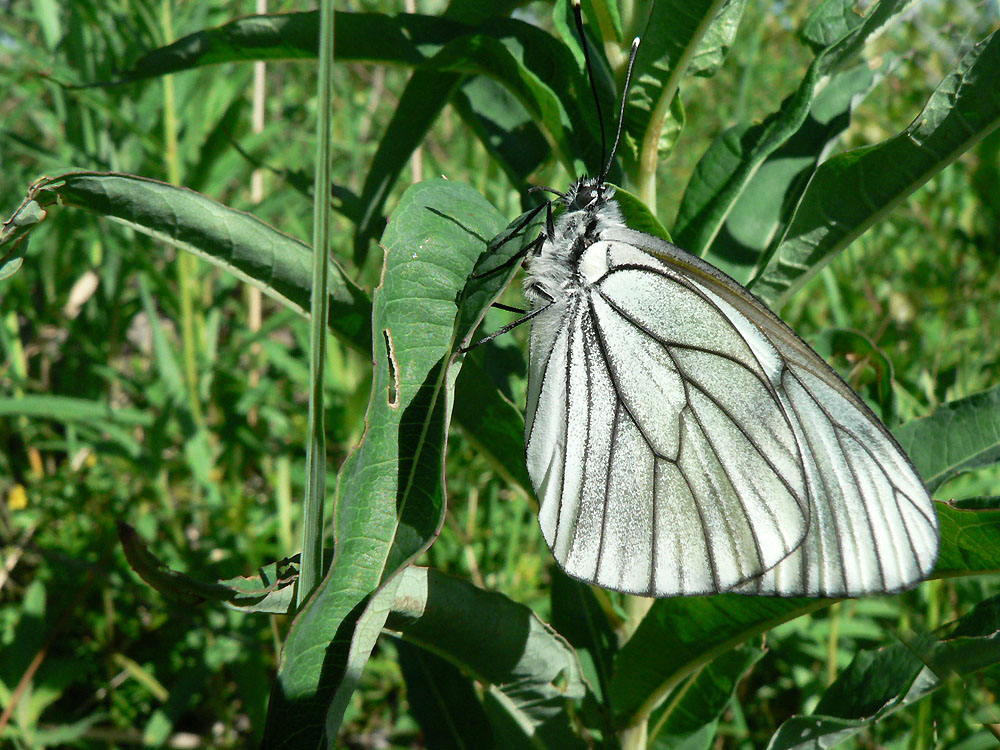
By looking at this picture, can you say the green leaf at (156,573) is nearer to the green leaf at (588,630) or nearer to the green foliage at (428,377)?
the green foliage at (428,377)

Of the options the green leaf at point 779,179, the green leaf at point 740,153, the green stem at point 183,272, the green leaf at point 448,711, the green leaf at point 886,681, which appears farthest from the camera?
the green stem at point 183,272

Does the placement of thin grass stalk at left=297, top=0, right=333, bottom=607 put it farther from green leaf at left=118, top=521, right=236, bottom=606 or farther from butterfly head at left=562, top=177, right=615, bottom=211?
butterfly head at left=562, top=177, right=615, bottom=211

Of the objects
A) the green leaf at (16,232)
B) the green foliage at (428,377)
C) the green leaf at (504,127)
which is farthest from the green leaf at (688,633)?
the green leaf at (16,232)

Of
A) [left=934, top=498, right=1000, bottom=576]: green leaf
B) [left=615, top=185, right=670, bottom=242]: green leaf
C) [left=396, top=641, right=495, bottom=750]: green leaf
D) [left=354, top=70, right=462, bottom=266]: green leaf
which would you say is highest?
[left=354, top=70, right=462, bottom=266]: green leaf

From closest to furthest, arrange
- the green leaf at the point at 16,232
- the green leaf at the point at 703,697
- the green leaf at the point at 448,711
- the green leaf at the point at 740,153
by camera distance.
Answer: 1. the green leaf at the point at 16,232
2. the green leaf at the point at 740,153
3. the green leaf at the point at 703,697
4. the green leaf at the point at 448,711

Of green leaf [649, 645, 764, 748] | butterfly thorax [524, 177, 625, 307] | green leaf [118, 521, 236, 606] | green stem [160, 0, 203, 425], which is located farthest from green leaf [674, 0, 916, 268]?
green stem [160, 0, 203, 425]

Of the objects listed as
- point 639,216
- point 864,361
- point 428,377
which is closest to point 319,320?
point 428,377
